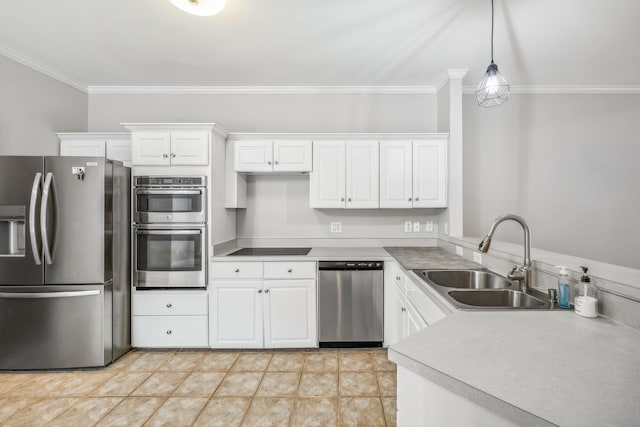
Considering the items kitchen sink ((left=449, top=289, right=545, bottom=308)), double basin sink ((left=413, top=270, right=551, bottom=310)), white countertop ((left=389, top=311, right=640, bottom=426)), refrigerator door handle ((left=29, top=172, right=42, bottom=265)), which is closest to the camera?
white countertop ((left=389, top=311, right=640, bottom=426))

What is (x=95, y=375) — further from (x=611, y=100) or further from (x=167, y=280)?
(x=611, y=100)

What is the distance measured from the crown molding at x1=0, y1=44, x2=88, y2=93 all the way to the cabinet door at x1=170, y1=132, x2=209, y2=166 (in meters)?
1.52

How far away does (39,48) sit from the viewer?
254cm

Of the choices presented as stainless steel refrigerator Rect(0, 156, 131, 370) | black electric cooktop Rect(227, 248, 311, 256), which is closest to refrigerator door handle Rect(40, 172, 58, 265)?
stainless steel refrigerator Rect(0, 156, 131, 370)

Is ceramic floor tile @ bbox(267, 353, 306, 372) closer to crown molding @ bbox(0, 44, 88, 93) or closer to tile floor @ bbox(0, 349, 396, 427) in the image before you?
tile floor @ bbox(0, 349, 396, 427)

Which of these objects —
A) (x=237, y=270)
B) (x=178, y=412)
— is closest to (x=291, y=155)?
(x=237, y=270)

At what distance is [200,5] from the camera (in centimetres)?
169

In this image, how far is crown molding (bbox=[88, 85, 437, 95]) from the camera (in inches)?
129

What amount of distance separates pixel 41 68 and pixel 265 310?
10.5 feet

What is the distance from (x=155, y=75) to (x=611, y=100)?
198 inches

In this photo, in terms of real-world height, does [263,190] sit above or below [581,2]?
below

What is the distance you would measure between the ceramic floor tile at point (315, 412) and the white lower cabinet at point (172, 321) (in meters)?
1.18

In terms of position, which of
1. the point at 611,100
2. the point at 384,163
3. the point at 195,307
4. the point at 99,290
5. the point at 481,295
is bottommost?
the point at 195,307

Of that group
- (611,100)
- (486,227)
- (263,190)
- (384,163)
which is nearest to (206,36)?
(263,190)
